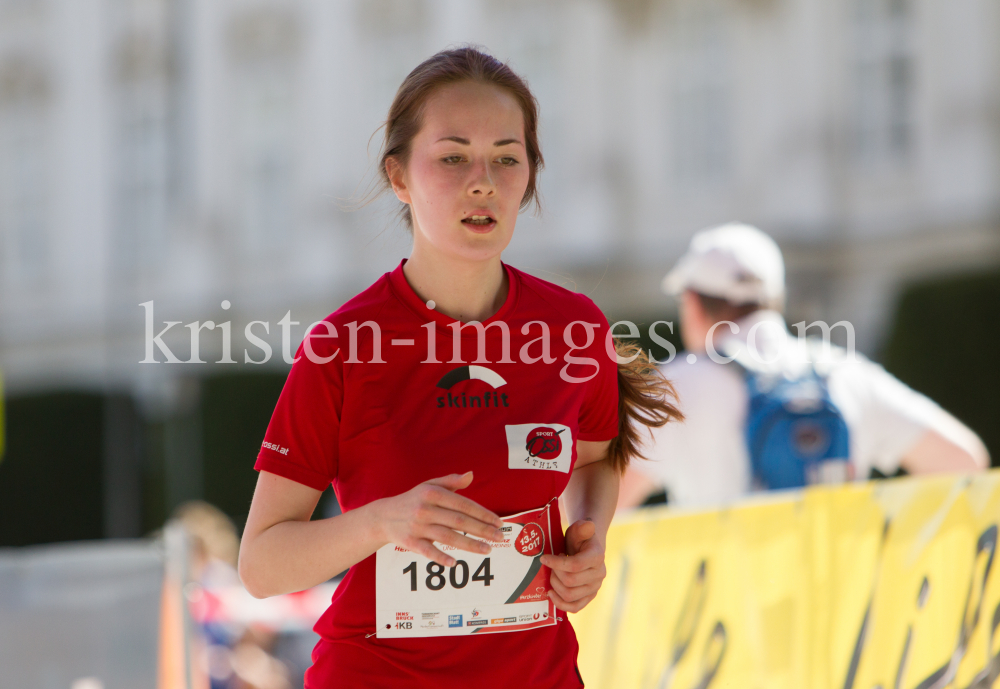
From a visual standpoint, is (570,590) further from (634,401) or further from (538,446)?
(634,401)

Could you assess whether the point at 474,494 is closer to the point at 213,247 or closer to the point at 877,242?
the point at 877,242

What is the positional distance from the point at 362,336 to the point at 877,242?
16466 mm

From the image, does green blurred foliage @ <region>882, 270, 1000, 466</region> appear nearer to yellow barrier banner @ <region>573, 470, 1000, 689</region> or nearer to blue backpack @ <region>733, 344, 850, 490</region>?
blue backpack @ <region>733, 344, 850, 490</region>

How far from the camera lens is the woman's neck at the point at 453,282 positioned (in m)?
1.76

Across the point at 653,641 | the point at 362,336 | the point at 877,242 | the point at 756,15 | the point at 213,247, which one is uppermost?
the point at 756,15

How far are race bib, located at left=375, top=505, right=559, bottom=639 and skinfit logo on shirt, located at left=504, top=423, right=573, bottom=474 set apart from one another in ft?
0.24

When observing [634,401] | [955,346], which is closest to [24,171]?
[955,346]

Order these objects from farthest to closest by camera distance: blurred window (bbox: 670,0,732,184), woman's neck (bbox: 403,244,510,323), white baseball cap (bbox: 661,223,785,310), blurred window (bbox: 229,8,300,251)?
blurred window (bbox: 229,8,300,251), blurred window (bbox: 670,0,732,184), white baseball cap (bbox: 661,223,785,310), woman's neck (bbox: 403,244,510,323)

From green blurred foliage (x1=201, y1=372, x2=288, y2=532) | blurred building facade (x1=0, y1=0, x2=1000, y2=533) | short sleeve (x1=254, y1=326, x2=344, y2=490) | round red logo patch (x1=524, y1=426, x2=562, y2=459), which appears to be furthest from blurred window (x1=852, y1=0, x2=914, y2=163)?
short sleeve (x1=254, y1=326, x2=344, y2=490)

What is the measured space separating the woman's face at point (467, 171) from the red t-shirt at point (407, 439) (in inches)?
5.0

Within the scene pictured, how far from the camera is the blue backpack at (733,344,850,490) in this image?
3.09 metres

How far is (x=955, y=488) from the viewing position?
281 centimetres

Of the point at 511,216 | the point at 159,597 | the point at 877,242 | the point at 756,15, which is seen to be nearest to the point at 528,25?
the point at 756,15

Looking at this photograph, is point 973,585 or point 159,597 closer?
point 973,585
